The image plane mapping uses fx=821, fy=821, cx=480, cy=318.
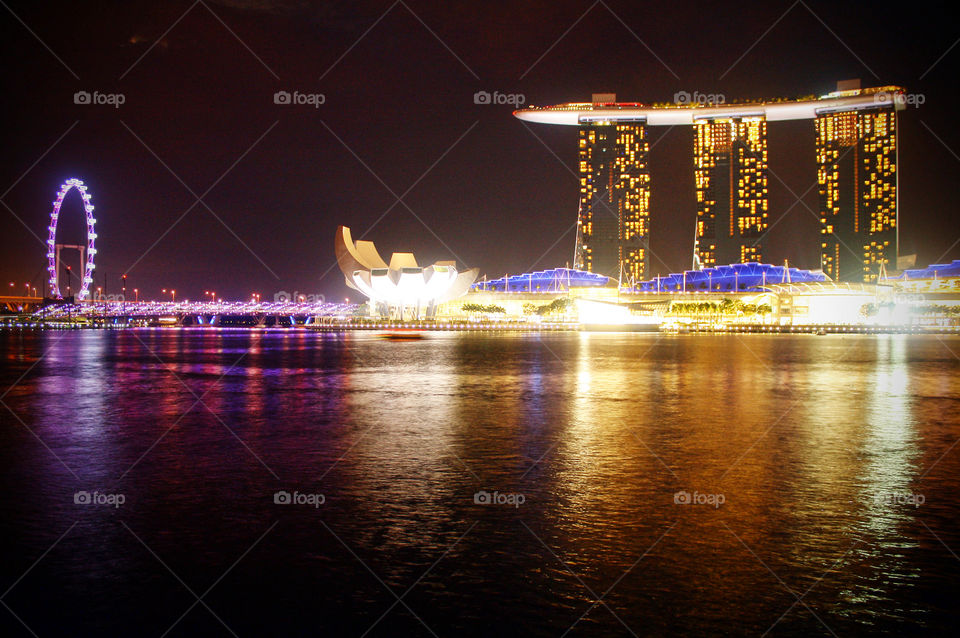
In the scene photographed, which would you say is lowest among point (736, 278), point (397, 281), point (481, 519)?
point (481, 519)

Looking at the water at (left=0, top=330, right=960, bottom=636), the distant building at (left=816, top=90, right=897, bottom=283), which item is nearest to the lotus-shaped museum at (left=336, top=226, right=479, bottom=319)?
the water at (left=0, top=330, right=960, bottom=636)

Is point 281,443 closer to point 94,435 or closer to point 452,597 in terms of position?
point 94,435

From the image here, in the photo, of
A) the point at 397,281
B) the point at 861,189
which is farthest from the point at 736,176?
the point at 397,281

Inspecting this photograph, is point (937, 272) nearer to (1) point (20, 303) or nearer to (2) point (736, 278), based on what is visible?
(2) point (736, 278)

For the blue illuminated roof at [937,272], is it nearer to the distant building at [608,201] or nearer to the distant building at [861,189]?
the distant building at [861,189]

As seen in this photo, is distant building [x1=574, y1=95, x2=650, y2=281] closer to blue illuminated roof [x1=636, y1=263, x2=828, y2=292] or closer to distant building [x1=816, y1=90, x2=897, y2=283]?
distant building [x1=816, y1=90, x2=897, y2=283]

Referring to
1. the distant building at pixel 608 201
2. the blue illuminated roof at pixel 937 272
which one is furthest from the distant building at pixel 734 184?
the blue illuminated roof at pixel 937 272

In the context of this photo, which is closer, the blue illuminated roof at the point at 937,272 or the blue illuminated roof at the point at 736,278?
the blue illuminated roof at the point at 937,272
